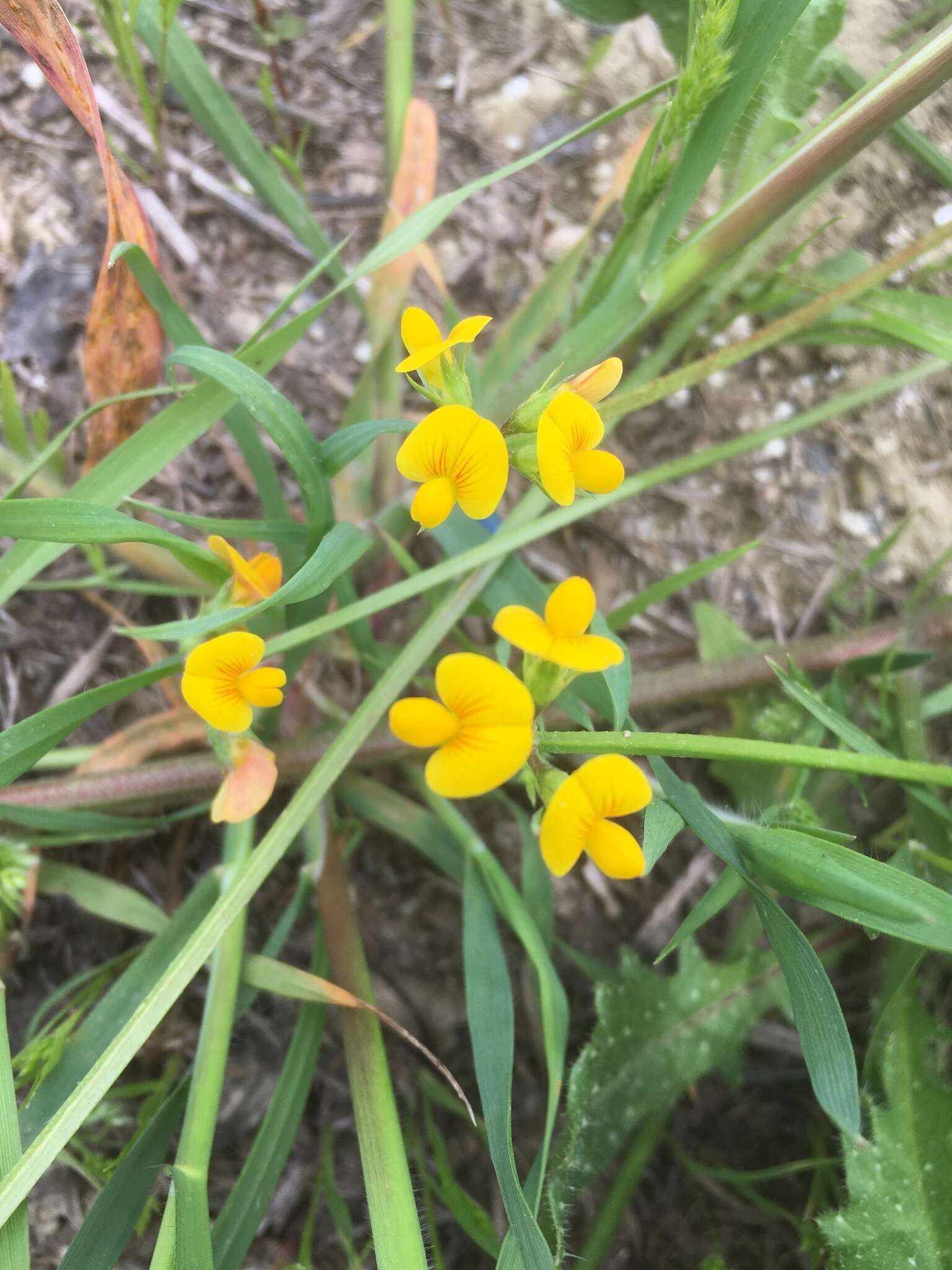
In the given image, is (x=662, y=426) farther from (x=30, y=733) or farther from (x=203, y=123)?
(x=30, y=733)

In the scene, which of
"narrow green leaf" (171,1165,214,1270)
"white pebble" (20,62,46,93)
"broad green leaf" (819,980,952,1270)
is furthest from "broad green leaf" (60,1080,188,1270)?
"white pebble" (20,62,46,93)

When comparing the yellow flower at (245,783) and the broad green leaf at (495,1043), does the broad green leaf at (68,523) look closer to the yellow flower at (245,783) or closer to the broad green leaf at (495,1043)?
the yellow flower at (245,783)

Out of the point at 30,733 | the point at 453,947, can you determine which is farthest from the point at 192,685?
the point at 453,947

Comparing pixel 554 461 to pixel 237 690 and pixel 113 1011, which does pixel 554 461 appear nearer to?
pixel 237 690

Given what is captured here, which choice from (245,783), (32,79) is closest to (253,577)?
(245,783)

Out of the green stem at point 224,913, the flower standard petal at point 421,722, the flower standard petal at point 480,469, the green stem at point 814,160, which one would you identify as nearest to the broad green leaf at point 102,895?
the green stem at point 224,913

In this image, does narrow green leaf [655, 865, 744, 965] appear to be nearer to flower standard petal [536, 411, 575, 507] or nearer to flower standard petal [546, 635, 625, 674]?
flower standard petal [546, 635, 625, 674]
